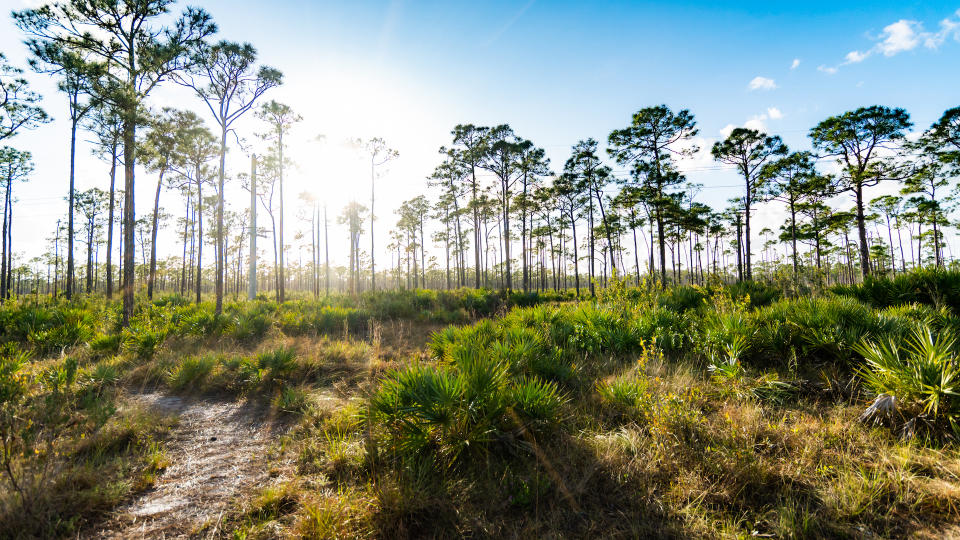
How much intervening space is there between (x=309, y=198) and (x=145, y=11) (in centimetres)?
2047

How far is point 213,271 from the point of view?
58.1 m

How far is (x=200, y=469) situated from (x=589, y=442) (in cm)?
415

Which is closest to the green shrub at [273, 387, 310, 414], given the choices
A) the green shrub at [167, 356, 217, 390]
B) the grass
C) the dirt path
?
the grass

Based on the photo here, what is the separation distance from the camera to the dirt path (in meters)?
2.60

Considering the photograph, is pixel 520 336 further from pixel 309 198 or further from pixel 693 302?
pixel 309 198

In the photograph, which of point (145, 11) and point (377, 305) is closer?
point (145, 11)

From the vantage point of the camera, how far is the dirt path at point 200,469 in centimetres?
260

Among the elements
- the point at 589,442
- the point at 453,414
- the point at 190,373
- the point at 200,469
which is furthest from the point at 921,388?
the point at 190,373

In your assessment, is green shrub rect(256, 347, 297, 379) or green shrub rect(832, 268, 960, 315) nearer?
green shrub rect(832, 268, 960, 315)

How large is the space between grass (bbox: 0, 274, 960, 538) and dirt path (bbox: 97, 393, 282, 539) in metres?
0.18

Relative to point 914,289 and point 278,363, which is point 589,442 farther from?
point 914,289

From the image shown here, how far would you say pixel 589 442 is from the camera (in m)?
→ 3.45

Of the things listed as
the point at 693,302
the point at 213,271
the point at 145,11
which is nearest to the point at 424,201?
the point at 145,11

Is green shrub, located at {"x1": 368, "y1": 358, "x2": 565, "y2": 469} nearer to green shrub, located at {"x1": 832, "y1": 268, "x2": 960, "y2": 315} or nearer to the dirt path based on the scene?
the dirt path
